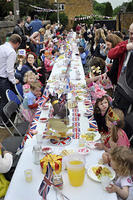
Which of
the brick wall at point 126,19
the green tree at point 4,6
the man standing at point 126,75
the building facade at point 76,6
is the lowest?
the man standing at point 126,75

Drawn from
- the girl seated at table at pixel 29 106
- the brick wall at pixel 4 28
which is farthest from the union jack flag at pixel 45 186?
the brick wall at pixel 4 28

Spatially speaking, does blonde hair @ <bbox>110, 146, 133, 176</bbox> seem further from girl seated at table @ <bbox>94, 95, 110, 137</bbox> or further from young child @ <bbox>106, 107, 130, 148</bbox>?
girl seated at table @ <bbox>94, 95, 110, 137</bbox>

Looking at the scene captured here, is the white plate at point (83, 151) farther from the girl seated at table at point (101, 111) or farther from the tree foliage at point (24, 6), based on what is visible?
the tree foliage at point (24, 6)

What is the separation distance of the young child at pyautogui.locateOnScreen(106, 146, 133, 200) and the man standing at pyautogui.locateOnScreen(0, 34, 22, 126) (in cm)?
280

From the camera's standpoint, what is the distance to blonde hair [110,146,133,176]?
5.81ft

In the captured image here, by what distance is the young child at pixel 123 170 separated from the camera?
1730 mm

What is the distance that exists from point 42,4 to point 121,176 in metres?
28.1

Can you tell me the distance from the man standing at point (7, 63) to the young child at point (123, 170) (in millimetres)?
2798

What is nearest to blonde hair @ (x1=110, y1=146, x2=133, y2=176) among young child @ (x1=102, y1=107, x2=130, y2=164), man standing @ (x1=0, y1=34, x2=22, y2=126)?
young child @ (x1=102, y1=107, x2=130, y2=164)

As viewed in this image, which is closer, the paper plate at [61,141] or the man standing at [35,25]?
the paper plate at [61,141]

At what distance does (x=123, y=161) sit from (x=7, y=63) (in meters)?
3.12

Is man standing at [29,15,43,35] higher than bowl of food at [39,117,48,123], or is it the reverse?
man standing at [29,15,43,35]

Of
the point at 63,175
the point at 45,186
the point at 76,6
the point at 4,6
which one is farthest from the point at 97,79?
the point at 76,6

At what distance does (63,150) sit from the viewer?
204cm
